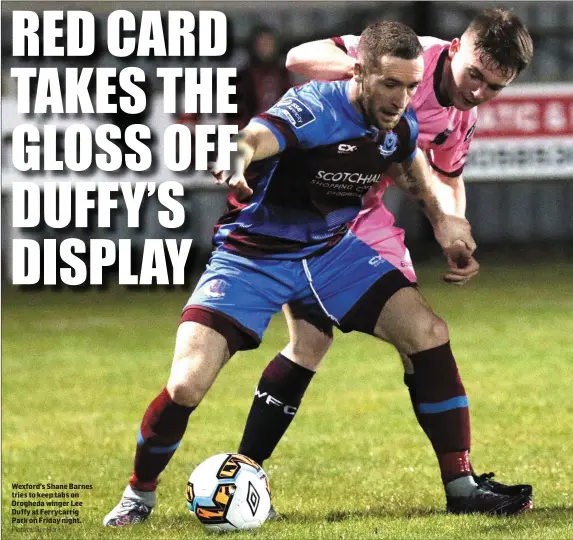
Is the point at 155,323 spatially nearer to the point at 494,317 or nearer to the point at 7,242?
the point at 494,317

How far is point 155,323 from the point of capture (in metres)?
11.9

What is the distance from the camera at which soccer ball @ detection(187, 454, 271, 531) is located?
510cm

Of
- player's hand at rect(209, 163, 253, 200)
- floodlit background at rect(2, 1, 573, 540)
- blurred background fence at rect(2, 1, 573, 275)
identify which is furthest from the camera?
blurred background fence at rect(2, 1, 573, 275)

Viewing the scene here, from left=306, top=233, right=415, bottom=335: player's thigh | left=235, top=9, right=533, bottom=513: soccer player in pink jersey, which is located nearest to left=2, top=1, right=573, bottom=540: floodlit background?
left=235, top=9, right=533, bottom=513: soccer player in pink jersey

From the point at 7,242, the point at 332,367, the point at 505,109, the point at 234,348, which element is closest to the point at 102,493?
the point at 234,348

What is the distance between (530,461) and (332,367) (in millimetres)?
3229

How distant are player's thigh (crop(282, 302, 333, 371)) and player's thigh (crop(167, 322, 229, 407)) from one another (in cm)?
62

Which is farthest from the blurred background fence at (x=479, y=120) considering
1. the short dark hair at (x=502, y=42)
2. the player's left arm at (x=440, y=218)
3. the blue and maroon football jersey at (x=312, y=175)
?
the short dark hair at (x=502, y=42)

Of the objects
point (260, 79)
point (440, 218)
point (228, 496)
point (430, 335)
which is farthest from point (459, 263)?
point (260, 79)

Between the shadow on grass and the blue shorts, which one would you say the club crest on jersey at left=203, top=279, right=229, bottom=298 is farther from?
the shadow on grass

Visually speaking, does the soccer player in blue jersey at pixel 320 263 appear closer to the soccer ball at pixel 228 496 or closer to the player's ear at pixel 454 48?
the soccer ball at pixel 228 496

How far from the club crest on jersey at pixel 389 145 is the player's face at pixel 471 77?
378 millimetres

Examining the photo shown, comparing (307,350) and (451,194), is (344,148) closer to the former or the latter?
(451,194)

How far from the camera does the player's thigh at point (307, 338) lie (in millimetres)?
5730
